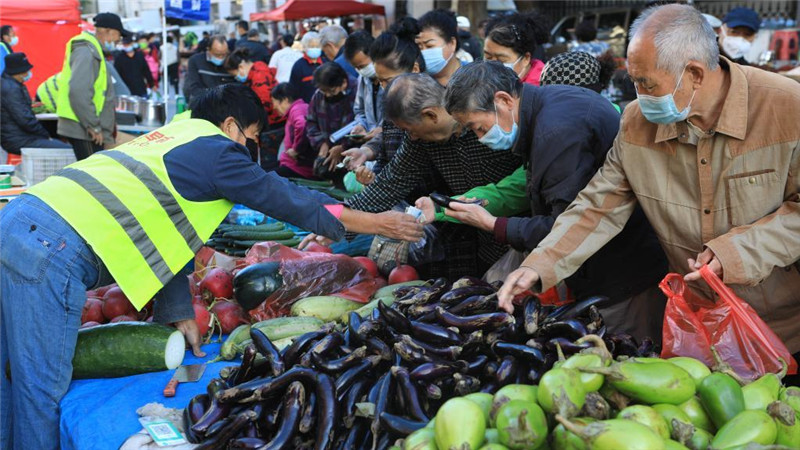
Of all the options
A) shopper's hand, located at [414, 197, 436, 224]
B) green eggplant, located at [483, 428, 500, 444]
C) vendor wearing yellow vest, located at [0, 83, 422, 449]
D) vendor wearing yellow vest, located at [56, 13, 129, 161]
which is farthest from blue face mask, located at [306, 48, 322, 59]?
green eggplant, located at [483, 428, 500, 444]

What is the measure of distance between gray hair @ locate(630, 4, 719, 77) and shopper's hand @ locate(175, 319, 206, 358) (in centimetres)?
228

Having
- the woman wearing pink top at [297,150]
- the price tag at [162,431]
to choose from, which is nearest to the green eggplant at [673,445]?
the price tag at [162,431]

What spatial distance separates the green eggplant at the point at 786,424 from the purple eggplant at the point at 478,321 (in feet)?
2.97

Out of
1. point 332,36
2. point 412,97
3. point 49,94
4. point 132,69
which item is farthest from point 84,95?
point 412,97

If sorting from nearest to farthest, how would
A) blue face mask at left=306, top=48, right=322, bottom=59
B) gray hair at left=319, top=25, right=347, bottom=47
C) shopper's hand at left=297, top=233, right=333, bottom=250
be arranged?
shopper's hand at left=297, top=233, right=333, bottom=250 → gray hair at left=319, top=25, right=347, bottom=47 → blue face mask at left=306, top=48, right=322, bottom=59

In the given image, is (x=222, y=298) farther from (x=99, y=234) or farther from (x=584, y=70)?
(x=584, y=70)

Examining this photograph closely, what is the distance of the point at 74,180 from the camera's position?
311 centimetres

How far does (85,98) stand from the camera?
9180 millimetres

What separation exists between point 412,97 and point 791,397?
7.19ft

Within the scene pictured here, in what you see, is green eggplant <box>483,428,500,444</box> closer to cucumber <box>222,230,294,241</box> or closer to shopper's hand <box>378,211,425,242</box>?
shopper's hand <box>378,211,425,242</box>

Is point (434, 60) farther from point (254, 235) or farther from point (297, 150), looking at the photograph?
point (297, 150)

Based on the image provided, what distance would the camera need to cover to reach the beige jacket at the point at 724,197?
2443mm

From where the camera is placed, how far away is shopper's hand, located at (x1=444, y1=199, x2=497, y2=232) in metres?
3.25

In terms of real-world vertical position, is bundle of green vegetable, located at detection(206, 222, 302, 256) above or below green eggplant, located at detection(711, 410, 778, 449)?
below
